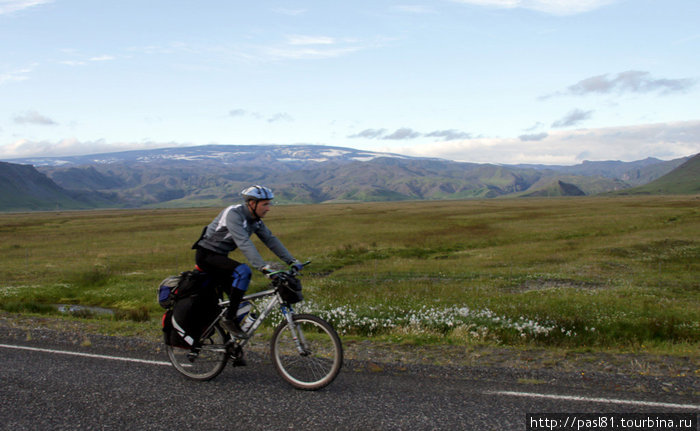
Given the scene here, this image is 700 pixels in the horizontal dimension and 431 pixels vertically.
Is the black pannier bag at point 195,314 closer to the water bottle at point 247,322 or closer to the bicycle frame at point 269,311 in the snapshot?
the bicycle frame at point 269,311

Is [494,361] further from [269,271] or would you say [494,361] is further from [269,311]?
[269,271]

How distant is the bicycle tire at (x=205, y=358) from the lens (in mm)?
7719

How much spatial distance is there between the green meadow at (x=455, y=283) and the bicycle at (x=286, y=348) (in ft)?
12.1

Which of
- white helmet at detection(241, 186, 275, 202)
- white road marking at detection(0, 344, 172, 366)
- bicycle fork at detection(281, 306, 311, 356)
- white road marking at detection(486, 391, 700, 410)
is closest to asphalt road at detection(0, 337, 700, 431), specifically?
white road marking at detection(486, 391, 700, 410)

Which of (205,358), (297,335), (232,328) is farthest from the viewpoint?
(205,358)

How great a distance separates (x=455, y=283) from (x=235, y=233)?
65.5 feet

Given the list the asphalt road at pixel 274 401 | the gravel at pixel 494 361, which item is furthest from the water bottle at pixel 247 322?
the gravel at pixel 494 361

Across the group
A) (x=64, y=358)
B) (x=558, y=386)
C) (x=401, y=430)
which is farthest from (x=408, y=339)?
(x=64, y=358)

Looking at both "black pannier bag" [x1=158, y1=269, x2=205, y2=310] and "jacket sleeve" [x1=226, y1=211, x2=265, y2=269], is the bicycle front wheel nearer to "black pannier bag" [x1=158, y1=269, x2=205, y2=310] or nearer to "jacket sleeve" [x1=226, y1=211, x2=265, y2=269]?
"jacket sleeve" [x1=226, y1=211, x2=265, y2=269]

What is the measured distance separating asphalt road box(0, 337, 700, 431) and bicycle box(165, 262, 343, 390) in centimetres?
21

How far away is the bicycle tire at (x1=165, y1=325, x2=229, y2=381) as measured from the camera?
25.3 feet

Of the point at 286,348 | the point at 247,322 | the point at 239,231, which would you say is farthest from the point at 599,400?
the point at 239,231

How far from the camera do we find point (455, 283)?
25.6 meters

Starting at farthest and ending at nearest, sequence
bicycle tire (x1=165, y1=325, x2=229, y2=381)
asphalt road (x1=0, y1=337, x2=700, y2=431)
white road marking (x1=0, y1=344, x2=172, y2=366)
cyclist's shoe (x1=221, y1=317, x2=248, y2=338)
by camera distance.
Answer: white road marking (x1=0, y1=344, x2=172, y2=366), bicycle tire (x1=165, y1=325, x2=229, y2=381), cyclist's shoe (x1=221, y1=317, x2=248, y2=338), asphalt road (x1=0, y1=337, x2=700, y2=431)
